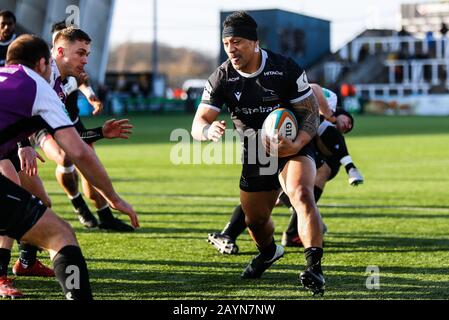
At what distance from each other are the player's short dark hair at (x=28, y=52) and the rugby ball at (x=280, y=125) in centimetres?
218

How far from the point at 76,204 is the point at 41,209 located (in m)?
5.94

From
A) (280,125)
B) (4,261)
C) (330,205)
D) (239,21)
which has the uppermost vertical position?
(239,21)

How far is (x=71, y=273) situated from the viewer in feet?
18.7

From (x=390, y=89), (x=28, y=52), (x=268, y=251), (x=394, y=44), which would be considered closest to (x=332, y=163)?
(x=268, y=251)

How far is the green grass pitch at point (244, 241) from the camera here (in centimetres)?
764

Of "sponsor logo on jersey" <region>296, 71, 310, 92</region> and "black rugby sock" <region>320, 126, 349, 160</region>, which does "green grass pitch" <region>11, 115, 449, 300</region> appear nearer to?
"black rugby sock" <region>320, 126, 349, 160</region>

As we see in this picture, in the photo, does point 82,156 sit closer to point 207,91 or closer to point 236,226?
point 207,91

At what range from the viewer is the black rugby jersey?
25.5ft

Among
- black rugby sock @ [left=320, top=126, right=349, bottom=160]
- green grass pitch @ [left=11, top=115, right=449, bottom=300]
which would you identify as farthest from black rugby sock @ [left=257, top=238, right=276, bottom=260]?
black rugby sock @ [left=320, top=126, right=349, bottom=160]

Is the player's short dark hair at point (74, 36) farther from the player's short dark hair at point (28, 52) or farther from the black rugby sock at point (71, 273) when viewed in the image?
the black rugby sock at point (71, 273)

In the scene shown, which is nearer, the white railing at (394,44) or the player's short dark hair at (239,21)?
the player's short dark hair at (239,21)

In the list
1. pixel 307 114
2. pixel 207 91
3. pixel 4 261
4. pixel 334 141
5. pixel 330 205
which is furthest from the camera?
pixel 330 205

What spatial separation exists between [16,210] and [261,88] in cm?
275

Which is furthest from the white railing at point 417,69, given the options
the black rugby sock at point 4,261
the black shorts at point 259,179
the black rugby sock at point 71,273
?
the black rugby sock at point 71,273
